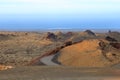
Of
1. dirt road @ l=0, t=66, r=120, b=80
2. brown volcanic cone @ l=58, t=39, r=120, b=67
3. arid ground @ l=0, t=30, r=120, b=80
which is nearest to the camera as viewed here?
dirt road @ l=0, t=66, r=120, b=80

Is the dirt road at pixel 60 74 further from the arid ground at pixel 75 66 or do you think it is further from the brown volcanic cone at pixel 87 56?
the brown volcanic cone at pixel 87 56

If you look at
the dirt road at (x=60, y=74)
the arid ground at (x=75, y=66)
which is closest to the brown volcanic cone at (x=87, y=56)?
the arid ground at (x=75, y=66)

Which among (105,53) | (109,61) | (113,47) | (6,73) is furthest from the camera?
(113,47)

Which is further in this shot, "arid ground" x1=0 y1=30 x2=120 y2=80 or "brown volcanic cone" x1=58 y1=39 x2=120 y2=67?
"brown volcanic cone" x1=58 y1=39 x2=120 y2=67

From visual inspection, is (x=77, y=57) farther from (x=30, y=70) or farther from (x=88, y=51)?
(x=30, y=70)

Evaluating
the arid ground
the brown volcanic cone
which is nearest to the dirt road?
the arid ground

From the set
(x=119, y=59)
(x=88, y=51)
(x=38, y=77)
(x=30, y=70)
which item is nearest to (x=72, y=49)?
(x=88, y=51)

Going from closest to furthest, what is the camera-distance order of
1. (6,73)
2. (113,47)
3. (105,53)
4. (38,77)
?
(38,77), (6,73), (105,53), (113,47)

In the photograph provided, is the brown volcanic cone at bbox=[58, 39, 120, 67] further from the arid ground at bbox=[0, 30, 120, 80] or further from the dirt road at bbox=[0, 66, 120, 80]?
the dirt road at bbox=[0, 66, 120, 80]
